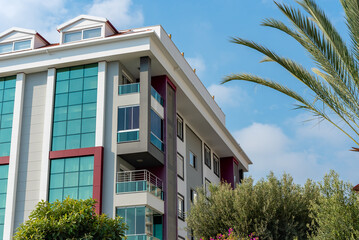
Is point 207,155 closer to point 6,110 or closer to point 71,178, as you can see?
point 71,178

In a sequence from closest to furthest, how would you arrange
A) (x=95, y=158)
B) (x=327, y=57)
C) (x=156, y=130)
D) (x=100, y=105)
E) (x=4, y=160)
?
(x=327, y=57), (x=95, y=158), (x=100, y=105), (x=4, y=160), (x=156, y=130)

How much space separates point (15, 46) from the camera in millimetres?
34250

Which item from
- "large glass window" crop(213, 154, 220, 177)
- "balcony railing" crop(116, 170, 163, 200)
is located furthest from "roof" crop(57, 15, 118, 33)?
"large glass window" crop(213, 154, 220, 177)

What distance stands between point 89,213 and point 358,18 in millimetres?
13814

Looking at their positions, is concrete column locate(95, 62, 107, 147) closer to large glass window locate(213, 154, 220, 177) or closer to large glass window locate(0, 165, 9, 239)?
large glass window locate(0, 165, 9, 239)

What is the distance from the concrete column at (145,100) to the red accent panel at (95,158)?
2.56 meters

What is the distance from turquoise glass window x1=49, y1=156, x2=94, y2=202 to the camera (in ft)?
95.5

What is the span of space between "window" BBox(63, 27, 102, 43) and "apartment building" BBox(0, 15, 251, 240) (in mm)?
62

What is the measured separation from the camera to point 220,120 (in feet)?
145

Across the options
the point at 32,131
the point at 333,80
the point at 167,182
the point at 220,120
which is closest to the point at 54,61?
the point at 32,131

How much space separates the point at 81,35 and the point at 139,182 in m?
10.2

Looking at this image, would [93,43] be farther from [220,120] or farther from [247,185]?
[220,120]

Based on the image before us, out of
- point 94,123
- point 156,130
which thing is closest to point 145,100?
point 156,130

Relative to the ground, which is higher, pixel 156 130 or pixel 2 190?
pixel 156 130
